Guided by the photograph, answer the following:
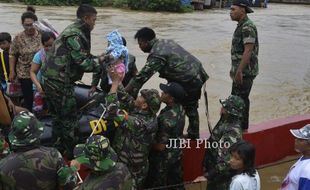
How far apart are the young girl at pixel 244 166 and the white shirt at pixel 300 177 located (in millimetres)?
262

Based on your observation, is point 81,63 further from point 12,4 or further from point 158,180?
point 12,4

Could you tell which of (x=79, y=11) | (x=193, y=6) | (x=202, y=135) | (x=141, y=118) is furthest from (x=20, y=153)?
(x=193, y=6)

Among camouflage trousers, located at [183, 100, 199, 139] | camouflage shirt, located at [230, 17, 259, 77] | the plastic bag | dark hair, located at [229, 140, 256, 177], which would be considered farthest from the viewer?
the plastic bag

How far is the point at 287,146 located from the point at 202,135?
1.37 m

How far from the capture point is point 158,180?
4723mm

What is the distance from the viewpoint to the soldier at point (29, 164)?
9.04 feet

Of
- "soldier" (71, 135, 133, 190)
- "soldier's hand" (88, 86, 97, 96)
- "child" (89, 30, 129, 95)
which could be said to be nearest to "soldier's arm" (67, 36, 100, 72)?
"child" (89, 30, 129, 95)

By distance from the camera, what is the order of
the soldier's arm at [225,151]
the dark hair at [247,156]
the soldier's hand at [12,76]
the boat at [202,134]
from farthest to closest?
the soldier's hand at [12,76] < the boat at [202,134] < the soldier's arm at [225,151] < the dark hair at [247,156]

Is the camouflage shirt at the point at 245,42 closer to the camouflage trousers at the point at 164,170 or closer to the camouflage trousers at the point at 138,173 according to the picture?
the camouflage trousers at the point at 164,170

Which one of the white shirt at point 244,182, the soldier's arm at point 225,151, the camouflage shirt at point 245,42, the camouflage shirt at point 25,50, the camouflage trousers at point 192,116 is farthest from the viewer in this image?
the camouflage shirt at point 25,50

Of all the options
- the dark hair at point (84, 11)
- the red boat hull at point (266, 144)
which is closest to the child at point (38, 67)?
the dark hair at point (84, 11)

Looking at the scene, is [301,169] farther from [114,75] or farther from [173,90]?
[114,75]

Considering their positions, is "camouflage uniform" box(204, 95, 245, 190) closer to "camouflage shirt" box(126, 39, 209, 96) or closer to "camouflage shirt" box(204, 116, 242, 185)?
"camouflage shirt" box(204, 116, 242, 185)

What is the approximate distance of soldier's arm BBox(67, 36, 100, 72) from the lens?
13.8 ft
